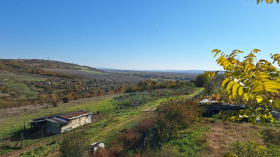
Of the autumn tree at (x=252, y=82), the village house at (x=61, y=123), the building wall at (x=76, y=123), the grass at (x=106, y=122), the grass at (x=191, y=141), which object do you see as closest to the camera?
the autumn tree at (x=252, y=82)

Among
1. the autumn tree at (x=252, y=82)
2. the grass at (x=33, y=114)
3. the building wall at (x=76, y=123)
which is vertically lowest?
the grass at (x=33, y=114)

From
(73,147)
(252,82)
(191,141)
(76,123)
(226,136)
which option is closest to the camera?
(252,82)

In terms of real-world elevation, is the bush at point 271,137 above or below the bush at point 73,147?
above

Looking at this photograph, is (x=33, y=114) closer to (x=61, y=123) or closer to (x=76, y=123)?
(x=76, y=123)

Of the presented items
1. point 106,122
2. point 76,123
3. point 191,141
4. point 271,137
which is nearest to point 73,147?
point 191,141

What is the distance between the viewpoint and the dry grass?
12.4 meters

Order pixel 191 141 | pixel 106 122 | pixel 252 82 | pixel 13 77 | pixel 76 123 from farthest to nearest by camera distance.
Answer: pixel 13 77, pixel 76 123, pixel 106 122, pixel 191 141, pixel 252 82

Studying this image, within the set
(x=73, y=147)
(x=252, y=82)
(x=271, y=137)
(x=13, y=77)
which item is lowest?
(x=13, y=77)

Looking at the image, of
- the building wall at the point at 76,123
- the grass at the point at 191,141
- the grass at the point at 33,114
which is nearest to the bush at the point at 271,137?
the grass at the point at 191,141

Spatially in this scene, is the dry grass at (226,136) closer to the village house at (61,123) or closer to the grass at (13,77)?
the village house at (61,123)

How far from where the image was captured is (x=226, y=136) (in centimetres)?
1491

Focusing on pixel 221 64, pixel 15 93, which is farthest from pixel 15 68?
pixel 221 64

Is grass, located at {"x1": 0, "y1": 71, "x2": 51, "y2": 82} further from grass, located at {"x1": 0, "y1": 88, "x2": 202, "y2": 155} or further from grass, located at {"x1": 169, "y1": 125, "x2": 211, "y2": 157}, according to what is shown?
grass, located at {"x1": 169, "y1": 125, "x2": 211, "y2": 157}

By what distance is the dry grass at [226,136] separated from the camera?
1236 cm
